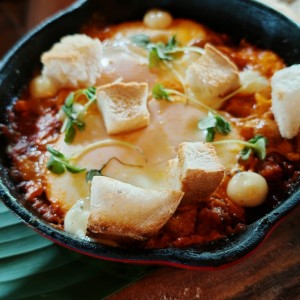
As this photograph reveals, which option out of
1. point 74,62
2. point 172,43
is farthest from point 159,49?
point 74,62

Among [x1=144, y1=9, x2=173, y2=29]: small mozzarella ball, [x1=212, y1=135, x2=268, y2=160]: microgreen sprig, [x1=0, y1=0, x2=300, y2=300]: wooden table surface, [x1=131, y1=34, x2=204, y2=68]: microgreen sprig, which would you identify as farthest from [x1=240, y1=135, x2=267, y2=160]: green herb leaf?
[x1=144, y1=9, x2=173, y2=29]: small mozzarella ball

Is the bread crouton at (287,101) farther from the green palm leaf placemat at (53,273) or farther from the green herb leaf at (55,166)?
the green herb leaf at (55,166)

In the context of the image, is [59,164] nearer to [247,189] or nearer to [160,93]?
[160,93]

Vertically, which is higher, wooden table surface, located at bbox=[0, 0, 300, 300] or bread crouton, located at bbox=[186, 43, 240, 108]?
bread crouton, located at bbox=[186, 43, 240, 108]

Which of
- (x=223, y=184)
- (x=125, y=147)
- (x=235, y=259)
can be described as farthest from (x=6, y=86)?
(x=235, y=259)

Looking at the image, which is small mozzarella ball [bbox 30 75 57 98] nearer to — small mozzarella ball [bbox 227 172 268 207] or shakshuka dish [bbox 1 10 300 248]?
shakshuka dish [bbox 1 10 300 248]

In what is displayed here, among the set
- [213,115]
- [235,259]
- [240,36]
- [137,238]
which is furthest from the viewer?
[240,36]

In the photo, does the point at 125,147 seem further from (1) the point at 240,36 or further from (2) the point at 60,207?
(1) the point at 240,36
